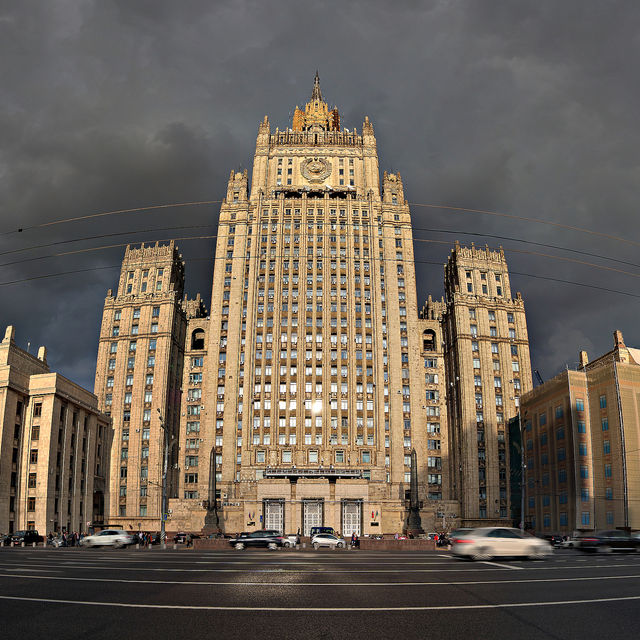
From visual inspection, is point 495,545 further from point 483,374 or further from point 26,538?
point 483,374

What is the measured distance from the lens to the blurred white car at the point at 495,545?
25.3 metres

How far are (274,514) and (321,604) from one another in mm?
78486

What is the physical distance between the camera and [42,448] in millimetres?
83000

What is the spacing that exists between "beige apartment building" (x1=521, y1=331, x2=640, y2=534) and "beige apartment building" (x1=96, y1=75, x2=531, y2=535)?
1205cm

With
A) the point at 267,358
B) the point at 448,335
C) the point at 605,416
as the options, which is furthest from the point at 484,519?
the point at 267,358

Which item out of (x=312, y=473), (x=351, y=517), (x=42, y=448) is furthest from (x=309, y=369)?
(x=42, y=448)

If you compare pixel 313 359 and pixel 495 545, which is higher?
pixel 313 359

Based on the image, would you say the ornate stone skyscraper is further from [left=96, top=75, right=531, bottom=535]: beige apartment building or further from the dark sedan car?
the dark sedan car

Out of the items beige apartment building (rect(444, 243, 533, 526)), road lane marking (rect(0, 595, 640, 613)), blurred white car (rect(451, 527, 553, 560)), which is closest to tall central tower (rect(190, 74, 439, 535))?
beige apartment building (rect(444, 243, 533, 526))

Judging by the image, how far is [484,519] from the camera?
96750 mm

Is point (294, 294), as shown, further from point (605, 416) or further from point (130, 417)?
point (605, 416)

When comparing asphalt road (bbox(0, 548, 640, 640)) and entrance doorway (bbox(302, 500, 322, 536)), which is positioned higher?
asphalt road (bbox(0, 548, 640, 640))

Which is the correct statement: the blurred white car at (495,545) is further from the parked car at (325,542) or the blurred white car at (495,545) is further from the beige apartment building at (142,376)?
the beige apartment building at (142,376)

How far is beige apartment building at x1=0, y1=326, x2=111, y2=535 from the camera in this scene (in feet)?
262
